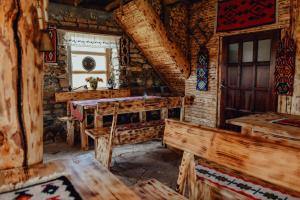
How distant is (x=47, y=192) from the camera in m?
1.27

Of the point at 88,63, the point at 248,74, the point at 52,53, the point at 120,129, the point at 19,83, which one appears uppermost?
the point at 52,53

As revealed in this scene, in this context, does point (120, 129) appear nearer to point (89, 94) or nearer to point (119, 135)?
point (119, 135)

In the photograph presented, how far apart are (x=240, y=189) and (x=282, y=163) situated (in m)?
0.64

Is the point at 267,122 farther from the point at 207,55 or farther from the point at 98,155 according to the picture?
the point at 207,55

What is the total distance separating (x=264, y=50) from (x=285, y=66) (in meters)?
0.56

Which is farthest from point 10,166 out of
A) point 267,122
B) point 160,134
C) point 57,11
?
point 57,11

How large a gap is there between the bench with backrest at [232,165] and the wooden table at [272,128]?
0.48 metres

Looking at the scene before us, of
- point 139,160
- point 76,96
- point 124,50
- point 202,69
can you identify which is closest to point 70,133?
point 76,96


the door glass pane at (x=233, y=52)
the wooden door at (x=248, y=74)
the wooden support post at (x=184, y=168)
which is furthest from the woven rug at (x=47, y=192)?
the door glass pane at (x=233, y=52)

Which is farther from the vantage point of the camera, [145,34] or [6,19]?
[145,34]

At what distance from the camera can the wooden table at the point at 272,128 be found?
213cm

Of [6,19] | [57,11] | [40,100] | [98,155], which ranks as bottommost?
[98,155]

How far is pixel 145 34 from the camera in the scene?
17.7ft

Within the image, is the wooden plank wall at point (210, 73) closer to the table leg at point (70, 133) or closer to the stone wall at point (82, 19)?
the stone wall at point (82, 19)
